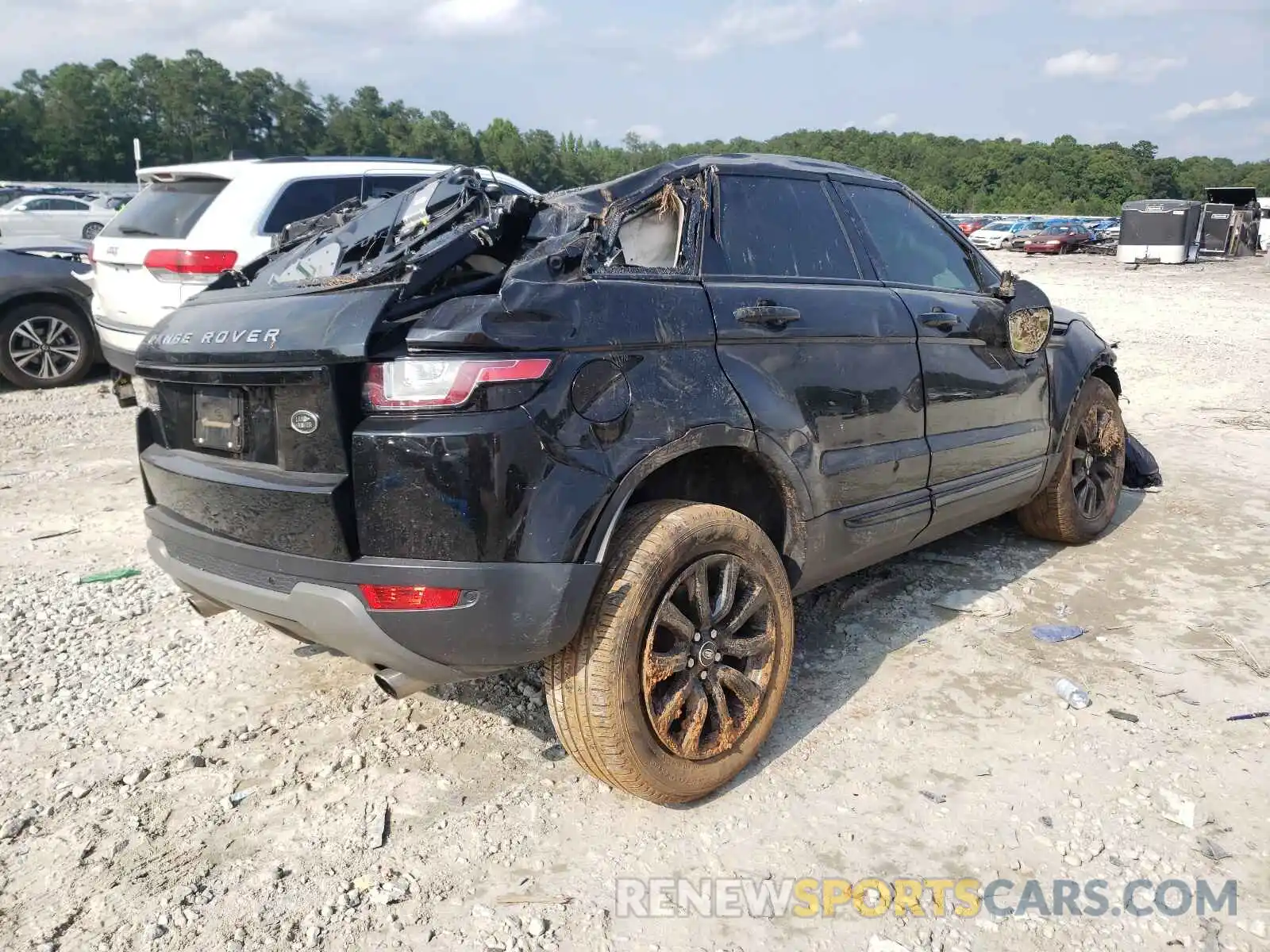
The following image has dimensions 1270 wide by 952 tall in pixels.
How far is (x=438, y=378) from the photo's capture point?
236cm


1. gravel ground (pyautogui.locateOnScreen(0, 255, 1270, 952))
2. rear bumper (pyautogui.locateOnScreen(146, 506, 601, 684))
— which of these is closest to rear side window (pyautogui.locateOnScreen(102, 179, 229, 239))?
gravel ground (pyautogui.locateOnScreen(0, 255, 1270, 952))

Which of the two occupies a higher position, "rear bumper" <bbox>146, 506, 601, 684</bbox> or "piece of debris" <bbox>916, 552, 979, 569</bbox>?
"rear bumper" <bbox>146, 506, 601, 684</bbox>

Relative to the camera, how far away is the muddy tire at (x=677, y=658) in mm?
2535

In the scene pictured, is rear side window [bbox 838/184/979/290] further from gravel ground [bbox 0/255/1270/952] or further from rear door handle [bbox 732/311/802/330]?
gravel ground [bbox 0/255/1270/952]

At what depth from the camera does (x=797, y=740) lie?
10.3 feet

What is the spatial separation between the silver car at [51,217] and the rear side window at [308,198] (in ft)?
62.6

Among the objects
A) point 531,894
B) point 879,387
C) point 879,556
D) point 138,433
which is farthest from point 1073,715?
point 138,433

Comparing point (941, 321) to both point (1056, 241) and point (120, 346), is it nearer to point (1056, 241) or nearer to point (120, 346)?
point (120, 346)

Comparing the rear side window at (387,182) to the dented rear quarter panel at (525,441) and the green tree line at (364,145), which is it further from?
the green tree line at (364,145)

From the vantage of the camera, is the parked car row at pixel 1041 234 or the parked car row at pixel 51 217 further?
the parked car row at pixel 1041 234

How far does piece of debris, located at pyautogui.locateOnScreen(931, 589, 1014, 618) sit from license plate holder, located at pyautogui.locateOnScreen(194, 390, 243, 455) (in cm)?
297

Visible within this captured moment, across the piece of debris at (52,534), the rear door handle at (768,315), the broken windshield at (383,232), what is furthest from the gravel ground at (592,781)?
the broken windshield at (383,232)

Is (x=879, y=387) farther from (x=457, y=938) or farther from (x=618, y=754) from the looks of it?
(x=457, y=938)

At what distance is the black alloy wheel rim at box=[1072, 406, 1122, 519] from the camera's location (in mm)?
4898
